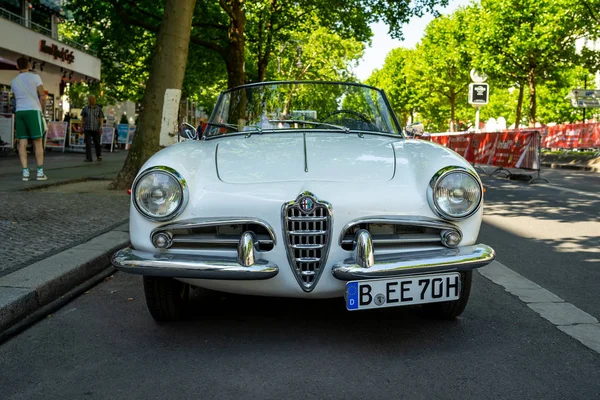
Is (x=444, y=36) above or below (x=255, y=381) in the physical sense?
above

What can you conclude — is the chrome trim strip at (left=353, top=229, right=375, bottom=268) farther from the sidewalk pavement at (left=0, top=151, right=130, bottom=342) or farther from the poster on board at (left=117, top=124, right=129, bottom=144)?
the poster on board at (left=117, top=124, right=129, bottom=144)

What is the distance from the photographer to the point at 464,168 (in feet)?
11.3

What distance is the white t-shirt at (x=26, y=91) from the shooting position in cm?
993

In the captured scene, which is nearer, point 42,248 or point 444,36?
point 42,248

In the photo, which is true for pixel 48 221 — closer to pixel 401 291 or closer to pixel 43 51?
pixel 401 291

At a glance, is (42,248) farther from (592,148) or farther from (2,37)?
(592,148)

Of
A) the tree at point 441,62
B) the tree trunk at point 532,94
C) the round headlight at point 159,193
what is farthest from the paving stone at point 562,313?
the tree at point 441,62

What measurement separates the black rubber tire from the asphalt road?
0.08 m

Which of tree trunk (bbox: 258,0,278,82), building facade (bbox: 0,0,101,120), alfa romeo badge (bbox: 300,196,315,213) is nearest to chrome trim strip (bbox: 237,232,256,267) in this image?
alfa romeo badge (bbox: 300,196,315,213)

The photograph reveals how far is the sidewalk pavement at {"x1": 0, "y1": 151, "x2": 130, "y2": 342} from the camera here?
12.8 ft

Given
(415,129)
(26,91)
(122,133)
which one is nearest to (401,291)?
(415,129)

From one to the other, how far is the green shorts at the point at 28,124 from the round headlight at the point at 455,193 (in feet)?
27.0

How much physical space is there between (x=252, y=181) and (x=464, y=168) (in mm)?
1089

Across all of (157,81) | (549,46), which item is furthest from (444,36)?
(157,81)
